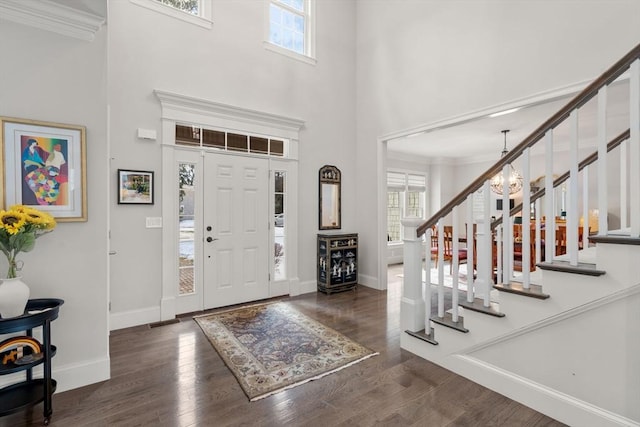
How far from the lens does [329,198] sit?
204 inches

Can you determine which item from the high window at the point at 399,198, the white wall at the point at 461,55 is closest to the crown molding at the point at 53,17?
the white wall at the point at 461,55

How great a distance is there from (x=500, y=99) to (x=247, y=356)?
386 centimetres

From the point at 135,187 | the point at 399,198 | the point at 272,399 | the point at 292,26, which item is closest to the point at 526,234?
the point at 272,399

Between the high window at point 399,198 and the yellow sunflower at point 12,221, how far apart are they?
→ 689cm

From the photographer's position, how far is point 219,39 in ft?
13.6

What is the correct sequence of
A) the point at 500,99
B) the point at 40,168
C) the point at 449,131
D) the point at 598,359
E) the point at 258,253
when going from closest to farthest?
the point at 598,359
the point at 40,168
the point at 500,99
the point at 258,253
the point at 449,131

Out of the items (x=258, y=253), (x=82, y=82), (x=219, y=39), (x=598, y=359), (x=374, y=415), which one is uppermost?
(x=219, y=39)

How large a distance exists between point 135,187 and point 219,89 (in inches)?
65.4

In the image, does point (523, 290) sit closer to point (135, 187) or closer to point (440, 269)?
point (440, 269)

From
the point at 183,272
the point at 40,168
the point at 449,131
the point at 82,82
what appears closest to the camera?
the point at 40,168

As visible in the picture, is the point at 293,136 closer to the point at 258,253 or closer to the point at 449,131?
the point at 258,253

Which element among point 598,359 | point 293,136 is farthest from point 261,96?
point 598,359

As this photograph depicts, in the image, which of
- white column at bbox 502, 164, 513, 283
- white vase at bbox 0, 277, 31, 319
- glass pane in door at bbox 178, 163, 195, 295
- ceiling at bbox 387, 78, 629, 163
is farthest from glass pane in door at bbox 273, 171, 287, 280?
white column at bbox 502, 164, 513, 283

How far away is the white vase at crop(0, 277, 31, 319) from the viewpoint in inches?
74.3
